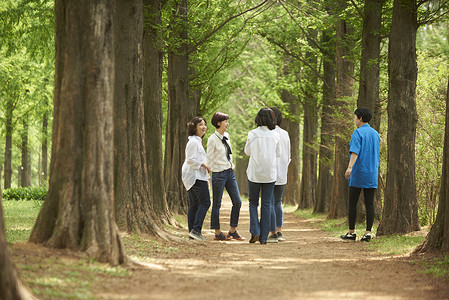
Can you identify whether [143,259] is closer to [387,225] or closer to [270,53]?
[387,225]

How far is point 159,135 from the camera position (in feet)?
42.1

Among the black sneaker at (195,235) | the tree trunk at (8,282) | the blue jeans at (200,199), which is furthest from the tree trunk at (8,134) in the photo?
the tree trunk at (8,282)

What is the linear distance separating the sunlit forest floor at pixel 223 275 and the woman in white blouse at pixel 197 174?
1614 millimetres

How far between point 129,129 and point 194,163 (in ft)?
4.71

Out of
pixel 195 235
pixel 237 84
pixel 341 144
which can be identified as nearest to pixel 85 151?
pixel 195 235

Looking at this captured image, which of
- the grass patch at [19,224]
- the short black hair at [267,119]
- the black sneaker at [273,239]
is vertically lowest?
the black sneaker at [273,239]

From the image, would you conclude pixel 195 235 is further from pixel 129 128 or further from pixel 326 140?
pixel 326 140

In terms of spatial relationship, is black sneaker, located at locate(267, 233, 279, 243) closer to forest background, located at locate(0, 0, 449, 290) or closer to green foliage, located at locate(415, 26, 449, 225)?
forest background, located at locate(0, 0, 449, 290)

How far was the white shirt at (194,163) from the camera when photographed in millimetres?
10000

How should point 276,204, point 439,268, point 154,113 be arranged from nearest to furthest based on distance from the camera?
point 439,268
point 276,204
point 154,113

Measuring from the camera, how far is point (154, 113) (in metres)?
12.6

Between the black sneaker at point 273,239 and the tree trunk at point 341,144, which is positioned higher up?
the tree trunk at point 341,144

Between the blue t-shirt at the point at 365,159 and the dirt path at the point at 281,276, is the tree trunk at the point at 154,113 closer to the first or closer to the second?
the dirt path at the point at 281,276

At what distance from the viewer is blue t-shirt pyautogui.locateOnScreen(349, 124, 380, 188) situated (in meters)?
10.1
